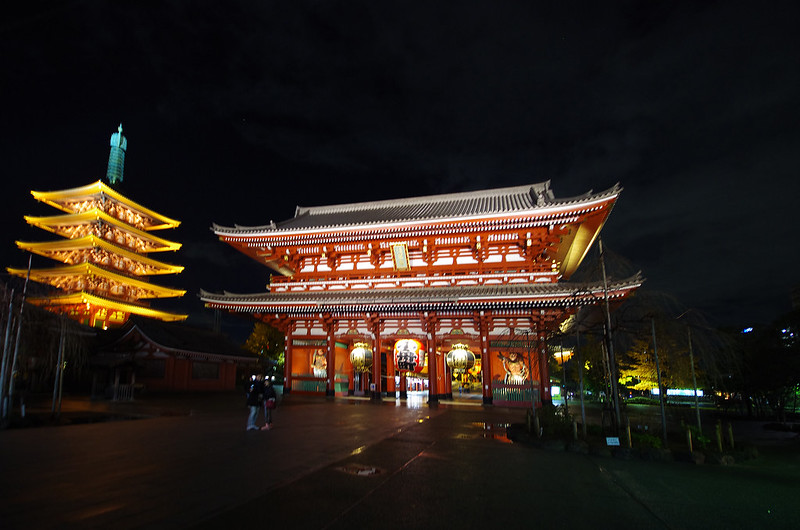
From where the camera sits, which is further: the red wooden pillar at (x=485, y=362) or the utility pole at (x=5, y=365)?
the red wooden pillar at (x=485, y=362)

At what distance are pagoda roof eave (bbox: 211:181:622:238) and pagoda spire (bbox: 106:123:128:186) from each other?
30024mm

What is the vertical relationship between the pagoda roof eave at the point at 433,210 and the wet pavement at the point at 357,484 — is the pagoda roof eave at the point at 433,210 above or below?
above

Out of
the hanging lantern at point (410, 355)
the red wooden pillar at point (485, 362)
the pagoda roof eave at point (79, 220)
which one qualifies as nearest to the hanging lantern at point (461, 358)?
the red wooden pillar at point (485, 362)

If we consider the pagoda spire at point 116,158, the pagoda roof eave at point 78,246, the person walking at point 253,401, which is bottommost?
the person walking at point 253,401

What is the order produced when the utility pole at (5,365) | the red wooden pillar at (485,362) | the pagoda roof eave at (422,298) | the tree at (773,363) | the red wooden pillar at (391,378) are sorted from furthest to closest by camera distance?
the red wooden pillar at (391,378) → the red wooden pillar at (485,362) → the pagoda roof eave at (422,298) → the tree at (773,363) → the utility pole at (5,365)

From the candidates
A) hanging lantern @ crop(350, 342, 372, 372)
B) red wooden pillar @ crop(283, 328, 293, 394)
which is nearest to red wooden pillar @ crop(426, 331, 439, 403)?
hanging lantern @ crop(350, 342, 372, 372)

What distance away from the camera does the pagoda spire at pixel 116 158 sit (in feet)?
162

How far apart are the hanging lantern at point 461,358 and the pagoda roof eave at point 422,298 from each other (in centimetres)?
284

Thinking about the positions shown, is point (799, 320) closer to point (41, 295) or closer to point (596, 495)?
point (596, 495)

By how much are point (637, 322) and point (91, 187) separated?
49.1m

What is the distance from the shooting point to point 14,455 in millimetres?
8305

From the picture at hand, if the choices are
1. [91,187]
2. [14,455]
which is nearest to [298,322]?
[14,455]

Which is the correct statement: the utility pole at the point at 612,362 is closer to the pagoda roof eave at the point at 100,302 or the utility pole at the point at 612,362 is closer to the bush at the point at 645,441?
the bush at the point at 645,441

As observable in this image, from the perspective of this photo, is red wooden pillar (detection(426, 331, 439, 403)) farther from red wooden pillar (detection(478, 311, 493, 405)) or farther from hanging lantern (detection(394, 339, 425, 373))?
red wooden pillar (detection(478, 311, 493, 405))
